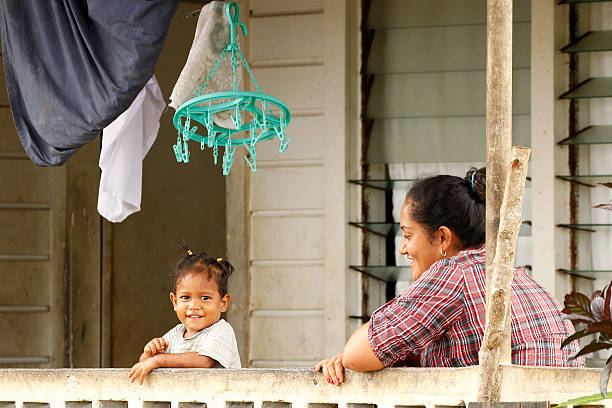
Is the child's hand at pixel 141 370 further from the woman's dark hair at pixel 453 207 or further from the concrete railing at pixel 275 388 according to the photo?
the woman's dark hair at pixel 453 207

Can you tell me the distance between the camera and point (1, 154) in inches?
193

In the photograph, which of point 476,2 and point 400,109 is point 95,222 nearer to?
point 400,109

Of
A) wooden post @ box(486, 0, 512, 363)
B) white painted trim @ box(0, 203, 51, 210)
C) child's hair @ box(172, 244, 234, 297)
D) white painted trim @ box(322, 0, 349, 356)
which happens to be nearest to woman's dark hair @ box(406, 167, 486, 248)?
wooden post @ box(486, 0, 512, 363)

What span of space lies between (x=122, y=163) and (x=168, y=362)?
108cm

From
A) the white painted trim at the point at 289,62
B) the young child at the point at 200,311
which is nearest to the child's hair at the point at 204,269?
the young child at the point at 200,311

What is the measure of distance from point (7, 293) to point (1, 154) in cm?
69

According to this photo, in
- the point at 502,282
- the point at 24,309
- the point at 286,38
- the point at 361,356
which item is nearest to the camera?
the point at 502,282

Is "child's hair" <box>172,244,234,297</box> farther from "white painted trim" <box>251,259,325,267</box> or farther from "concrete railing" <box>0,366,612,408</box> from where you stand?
"white painted trim" <box>251,259,325,267</box>

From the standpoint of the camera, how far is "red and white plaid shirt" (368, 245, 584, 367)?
2.35m

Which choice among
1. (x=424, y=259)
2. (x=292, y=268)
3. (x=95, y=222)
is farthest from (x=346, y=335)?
(x=424, y=259)

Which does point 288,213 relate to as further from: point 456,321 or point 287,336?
point 456,321

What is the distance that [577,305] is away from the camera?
2.05 metres

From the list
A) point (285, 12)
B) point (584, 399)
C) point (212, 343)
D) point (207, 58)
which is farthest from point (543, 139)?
point (584, 399)

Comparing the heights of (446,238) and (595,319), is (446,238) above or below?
above
